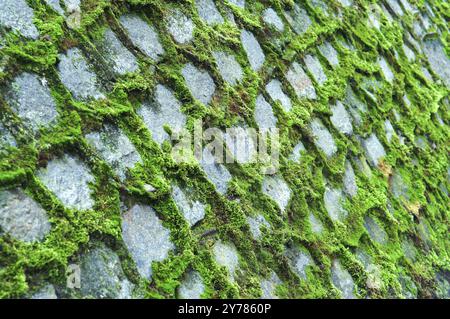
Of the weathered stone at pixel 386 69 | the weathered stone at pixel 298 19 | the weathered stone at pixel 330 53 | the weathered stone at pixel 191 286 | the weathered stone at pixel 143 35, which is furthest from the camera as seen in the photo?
the weathered stone at pixel 386 69

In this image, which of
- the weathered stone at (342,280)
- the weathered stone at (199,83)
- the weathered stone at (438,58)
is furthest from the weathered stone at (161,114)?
the weathered stone at (438,58)

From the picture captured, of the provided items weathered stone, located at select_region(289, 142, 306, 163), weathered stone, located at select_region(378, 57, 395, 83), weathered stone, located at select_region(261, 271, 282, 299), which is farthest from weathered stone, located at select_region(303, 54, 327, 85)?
weathered stone, located at select_region(261, 271, 282, 299)

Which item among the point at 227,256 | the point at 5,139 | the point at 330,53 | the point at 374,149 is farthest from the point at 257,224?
the point at 330,53

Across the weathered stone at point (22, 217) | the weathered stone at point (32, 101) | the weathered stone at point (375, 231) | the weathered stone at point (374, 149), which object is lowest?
the weathered stone at point (375, 231)

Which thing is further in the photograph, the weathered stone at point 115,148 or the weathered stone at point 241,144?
the weathered stone at point 241,144

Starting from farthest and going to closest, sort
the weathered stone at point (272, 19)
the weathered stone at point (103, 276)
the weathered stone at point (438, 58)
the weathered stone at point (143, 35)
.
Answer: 1. the weathered stone at point (438, 58)
2. the weathered stone at point (272, 19)
3. the weathered stone at point (143, 35)
4. the weathered stone at point (103, 276)

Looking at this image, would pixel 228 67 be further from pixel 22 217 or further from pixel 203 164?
pixel 22 217

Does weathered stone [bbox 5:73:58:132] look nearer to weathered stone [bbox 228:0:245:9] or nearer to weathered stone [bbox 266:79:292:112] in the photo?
weathered stone [bbox 266:79:292:112]

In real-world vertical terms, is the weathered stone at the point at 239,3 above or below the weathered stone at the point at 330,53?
above

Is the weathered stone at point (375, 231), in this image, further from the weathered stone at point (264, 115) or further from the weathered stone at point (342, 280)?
the weathered stone at point (264, 115)
